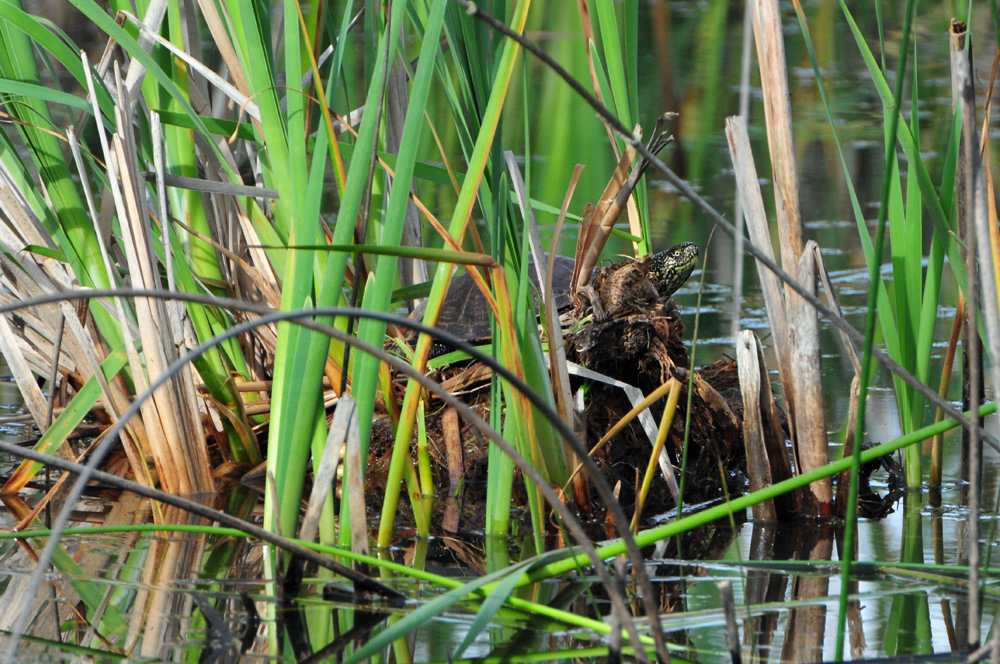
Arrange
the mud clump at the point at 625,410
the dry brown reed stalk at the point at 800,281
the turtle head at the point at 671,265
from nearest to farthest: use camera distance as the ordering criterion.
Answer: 1. the dry brown reed stalk at the point at 800,281
2. the mud clump at the point at 625,410
3. the turtle head at the point at 671,265

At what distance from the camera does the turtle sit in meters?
2.06

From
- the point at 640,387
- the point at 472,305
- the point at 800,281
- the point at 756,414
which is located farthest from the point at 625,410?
the point at 472,305

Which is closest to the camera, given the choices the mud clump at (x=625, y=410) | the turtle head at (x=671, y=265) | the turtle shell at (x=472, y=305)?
the mud clump at (x=625, y=410)

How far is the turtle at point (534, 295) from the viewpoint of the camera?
2.06 m

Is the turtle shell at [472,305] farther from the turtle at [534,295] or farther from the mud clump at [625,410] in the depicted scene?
the mud clump at [625,410]

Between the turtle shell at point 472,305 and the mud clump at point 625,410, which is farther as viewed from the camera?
the turtle shell at point 472,305

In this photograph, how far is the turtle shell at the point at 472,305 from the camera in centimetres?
220

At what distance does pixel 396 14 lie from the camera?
1234mm

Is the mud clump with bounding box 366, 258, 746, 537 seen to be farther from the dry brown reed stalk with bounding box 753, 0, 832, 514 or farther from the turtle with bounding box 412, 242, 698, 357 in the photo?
the dry brown reed stalk with bounding box 753, 0, 832, 514

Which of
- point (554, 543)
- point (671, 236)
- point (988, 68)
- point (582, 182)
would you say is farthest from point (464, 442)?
point (988, 68)

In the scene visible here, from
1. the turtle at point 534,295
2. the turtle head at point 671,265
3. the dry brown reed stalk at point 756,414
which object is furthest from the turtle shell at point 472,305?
the dry brown reed stalk at point 756,414

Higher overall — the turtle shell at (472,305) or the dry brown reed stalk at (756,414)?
the turtle shell at (472,305)

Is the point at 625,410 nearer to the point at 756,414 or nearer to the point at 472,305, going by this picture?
the point at 756,414

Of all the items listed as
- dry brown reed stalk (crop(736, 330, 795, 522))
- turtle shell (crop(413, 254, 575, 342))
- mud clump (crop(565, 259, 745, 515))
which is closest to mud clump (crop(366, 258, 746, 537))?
mud clump (crop(565, 259, 745, 515))
